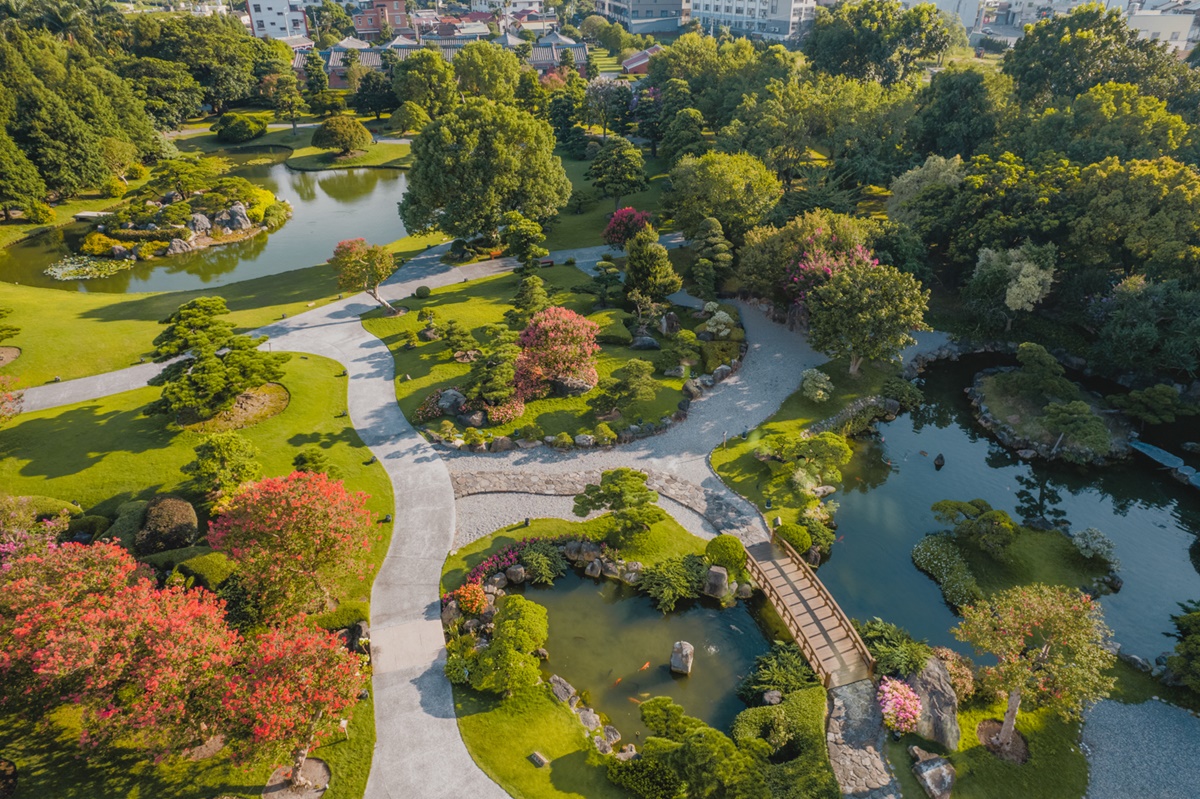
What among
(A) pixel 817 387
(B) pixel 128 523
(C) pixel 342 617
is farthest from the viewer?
(A) pixel 817 387

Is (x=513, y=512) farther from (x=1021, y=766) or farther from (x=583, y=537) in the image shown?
(x=1021, y=766)

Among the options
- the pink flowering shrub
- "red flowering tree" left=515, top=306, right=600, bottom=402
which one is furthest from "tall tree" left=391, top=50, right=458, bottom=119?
the pink flowering shrub

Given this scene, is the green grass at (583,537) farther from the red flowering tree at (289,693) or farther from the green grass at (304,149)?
the green grass at (304,149)

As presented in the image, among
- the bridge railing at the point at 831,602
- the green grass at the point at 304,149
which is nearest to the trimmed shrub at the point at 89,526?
the bridge railing at the point at 831,602

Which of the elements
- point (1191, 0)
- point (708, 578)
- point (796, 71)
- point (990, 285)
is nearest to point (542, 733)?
point (708, 578)

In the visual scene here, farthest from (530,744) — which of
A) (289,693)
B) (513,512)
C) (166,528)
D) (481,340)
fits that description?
(481,340)

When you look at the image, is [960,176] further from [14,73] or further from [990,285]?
[14,73]
